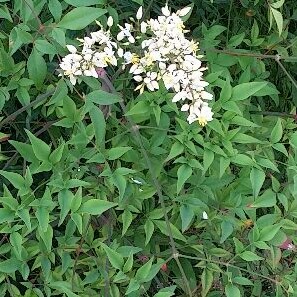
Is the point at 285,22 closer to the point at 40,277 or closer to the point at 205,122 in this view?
the point at 205,122

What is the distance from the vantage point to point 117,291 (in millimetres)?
1375

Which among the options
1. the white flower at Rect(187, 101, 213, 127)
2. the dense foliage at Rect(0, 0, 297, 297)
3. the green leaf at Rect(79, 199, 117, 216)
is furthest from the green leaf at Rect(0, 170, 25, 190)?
the white flower at Rect(187, 101, 213, 127)

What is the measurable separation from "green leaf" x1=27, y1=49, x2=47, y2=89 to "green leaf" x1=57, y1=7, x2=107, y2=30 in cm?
9

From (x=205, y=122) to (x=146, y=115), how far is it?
24 cm


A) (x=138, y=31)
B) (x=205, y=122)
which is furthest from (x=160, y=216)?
(x=138, y=31)

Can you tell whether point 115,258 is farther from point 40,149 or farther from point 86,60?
point 86,60

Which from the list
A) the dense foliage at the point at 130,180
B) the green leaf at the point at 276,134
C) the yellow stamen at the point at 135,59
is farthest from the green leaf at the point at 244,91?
the yellow stamen at the point at 135,59

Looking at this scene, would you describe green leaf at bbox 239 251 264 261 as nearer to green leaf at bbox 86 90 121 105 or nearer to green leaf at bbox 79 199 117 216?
green leaf at bbox 79 199 117 216

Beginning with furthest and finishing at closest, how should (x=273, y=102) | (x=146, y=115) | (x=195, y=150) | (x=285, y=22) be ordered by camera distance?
(x=273, y=102), (x=285, y=22), (x=146, y=115), (x=195, y=150)

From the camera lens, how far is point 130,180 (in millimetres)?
1396

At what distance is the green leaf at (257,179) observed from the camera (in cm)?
131

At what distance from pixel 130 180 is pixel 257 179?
276 millimetres

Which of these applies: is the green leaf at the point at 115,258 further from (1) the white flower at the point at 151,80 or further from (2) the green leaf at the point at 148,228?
(1) the white flower at the point at 151,80

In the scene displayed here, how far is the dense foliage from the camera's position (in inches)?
51.2
